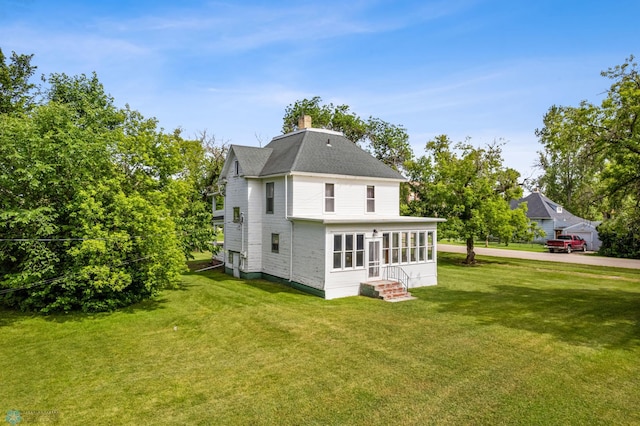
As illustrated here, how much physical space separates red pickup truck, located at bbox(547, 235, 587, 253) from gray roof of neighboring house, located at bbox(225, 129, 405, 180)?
24676 millimetres

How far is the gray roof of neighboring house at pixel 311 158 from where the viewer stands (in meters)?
20.9

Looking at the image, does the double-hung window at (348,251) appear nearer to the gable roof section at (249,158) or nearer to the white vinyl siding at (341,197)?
the white vinyl siding at (341,197)

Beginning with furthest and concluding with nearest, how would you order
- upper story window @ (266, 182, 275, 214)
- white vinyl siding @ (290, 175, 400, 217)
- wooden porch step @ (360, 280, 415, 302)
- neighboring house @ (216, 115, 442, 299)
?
upper story window @ (266, 182, 275, 214) < white vinyl siding @ (290, 175, 400, 217) < neighboring house @ (216, 115, 442, 299) < wooden porch step @ (360, 280, 415, 302)

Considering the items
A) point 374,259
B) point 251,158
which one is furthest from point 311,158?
point 374,259

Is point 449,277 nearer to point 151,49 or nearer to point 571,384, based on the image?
point 571,384

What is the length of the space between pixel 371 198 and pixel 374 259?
4.92 meters

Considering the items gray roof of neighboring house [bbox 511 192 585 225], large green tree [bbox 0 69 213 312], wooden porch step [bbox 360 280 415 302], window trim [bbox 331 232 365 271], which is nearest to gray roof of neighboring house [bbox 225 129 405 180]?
window trim [bbox 331 232 365 271]

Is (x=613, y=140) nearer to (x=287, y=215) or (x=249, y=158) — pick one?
(x=287, y=215)

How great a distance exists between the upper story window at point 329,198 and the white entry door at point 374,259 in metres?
3.51

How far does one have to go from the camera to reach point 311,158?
21250mm

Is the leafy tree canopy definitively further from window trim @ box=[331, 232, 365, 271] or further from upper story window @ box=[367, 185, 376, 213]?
window trim @ box=[331, 232, 365, 271]

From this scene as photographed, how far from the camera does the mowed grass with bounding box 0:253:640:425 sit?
7.37 metres

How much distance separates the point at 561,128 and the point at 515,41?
4.64m

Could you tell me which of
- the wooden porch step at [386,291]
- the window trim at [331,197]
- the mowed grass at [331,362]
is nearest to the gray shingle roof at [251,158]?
the window trim at [331,197]
